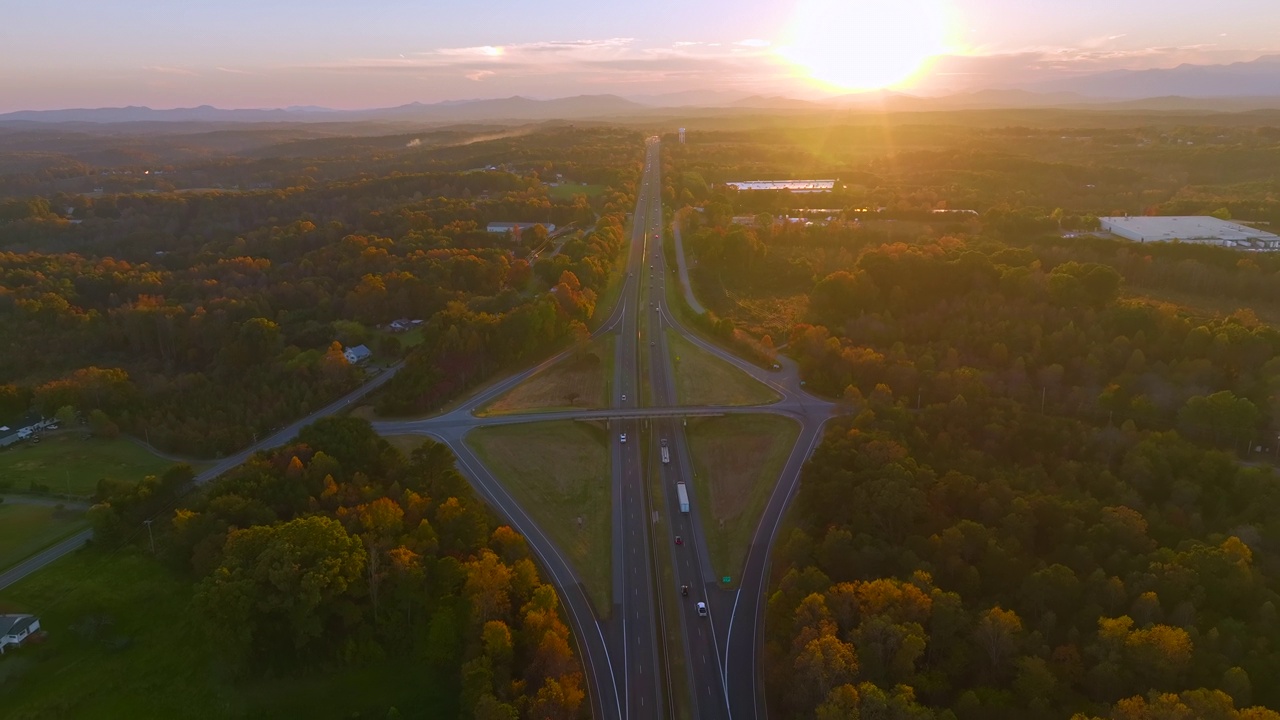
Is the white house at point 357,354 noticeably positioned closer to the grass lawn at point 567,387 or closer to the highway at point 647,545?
the highway at point 647,545

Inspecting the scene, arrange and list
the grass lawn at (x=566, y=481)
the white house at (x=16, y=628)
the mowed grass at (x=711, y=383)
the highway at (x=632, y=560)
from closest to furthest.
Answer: the white house at (x=16, y=628) → the highway at (x=632, y=560) → the grass lawn at (x=566, y=481) → the mowed grass at (x=711, y=383)

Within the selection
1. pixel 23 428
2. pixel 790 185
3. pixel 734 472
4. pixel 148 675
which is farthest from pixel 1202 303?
pixel 23 428

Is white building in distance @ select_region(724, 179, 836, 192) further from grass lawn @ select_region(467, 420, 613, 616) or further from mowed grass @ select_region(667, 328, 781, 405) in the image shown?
grass lawn @ select_region(467, 420, 613, 616)

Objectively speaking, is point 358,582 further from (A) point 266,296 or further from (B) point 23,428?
(A) point 266,296

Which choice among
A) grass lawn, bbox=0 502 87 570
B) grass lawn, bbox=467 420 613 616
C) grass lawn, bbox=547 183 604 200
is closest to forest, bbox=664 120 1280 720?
grass lawn, bbox=467 420 613 616

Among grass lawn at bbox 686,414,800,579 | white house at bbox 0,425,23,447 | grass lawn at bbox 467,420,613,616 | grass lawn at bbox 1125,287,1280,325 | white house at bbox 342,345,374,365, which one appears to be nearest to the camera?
grass lawn at bbox 467,420,613,616

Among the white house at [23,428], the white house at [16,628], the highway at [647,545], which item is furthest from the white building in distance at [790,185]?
the white house at [16,628]
